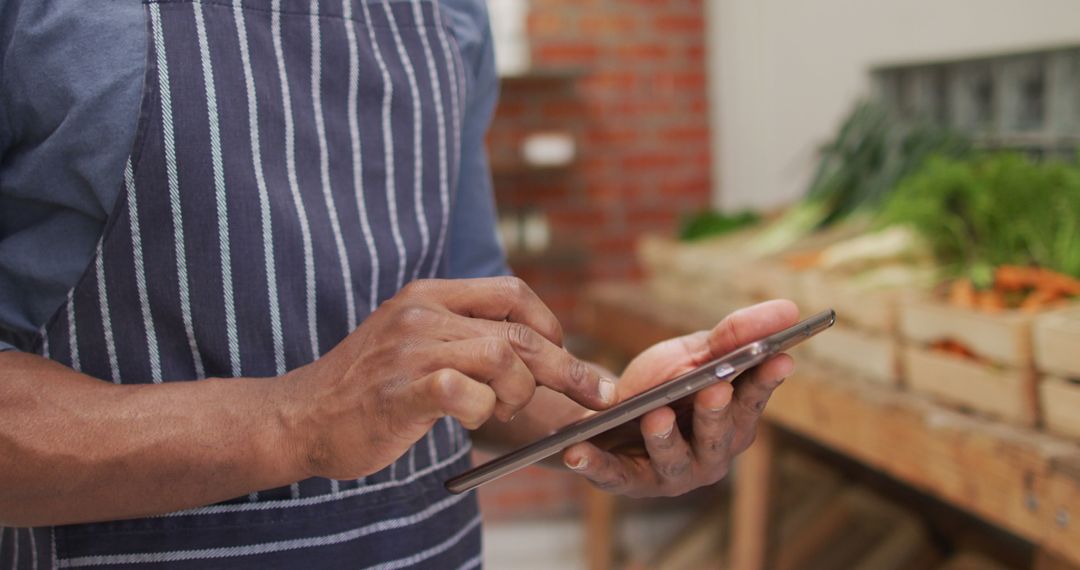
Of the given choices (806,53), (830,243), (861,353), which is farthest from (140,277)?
(806,53)

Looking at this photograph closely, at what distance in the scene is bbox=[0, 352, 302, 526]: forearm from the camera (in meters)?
0.67

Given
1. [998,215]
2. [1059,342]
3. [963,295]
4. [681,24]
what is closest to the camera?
[1059,342]

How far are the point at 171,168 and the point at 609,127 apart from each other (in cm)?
349

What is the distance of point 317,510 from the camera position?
83cm

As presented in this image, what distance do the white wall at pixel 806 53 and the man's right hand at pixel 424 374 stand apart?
219cm

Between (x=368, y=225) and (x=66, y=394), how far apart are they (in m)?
0.28

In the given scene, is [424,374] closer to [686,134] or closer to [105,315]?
[105,315]

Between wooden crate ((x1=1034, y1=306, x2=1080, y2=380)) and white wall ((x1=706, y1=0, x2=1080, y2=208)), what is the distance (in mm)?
1080

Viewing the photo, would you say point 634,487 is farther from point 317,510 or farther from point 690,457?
point 317,510

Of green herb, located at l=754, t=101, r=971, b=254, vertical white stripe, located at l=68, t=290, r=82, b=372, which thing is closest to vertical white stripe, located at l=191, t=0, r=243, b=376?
vertical white stripe, located at l=68, t=290, r=82, b=372

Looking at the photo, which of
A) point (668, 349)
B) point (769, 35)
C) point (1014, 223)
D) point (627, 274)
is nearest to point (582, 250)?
point (627, 274)

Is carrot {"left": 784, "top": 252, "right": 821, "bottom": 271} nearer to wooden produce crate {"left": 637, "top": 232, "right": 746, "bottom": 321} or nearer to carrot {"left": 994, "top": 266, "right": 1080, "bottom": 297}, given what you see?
wooden produce crate {"left": 637, "top": 232, "right": 746, "bottom": 321}

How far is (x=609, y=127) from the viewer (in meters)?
4.18

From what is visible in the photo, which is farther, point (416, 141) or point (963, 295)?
point (963, 295)
